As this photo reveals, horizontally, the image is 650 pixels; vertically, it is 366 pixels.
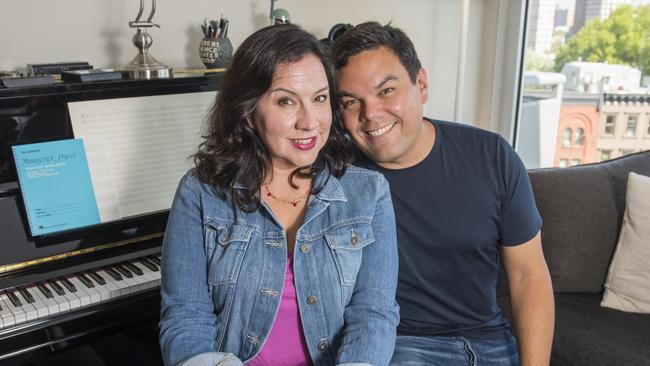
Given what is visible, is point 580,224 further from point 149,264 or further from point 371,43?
point 149,264

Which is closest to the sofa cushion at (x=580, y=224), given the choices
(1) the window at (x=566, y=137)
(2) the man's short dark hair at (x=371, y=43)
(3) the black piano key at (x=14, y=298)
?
(2) the man's short dark hair at (x=371, y=43)

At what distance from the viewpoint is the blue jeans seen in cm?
149

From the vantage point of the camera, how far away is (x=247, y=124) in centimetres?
135

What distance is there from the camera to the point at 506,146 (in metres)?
1.55

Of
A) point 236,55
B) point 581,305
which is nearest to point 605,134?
point 581,305

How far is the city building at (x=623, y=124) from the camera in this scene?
2.96 meters

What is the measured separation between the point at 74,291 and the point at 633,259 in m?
1.71

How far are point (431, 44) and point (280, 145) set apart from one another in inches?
85.6

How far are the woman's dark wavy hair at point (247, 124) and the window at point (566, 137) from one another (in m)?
2.22

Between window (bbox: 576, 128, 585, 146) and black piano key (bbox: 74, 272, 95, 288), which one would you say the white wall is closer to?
window (bbox: 576, 128, 585, 146)

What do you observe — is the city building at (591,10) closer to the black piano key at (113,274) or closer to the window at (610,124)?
the window at (610,124)

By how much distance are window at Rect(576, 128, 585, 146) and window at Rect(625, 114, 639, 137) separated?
0.75 feet

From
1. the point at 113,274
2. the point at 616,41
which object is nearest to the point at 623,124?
the point at 616,41

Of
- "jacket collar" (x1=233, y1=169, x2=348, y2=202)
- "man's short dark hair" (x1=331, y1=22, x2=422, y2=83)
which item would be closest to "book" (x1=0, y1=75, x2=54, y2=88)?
"jacket collar" (x1=233, y1=169, x2=348, y2=202)
